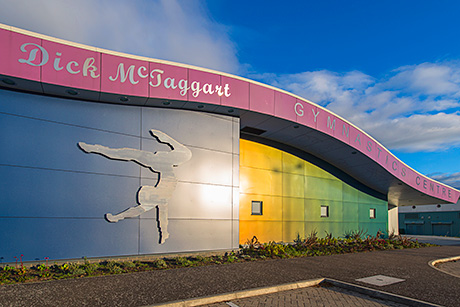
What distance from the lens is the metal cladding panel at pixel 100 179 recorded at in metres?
11.0

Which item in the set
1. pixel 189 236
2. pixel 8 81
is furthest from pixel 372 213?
pixel 8 81

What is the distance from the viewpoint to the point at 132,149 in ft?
43.1

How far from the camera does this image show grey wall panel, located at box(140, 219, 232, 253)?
42.9 feet

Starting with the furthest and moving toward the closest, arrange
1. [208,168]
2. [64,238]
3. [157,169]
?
[208,168], [157,169], [64,238]

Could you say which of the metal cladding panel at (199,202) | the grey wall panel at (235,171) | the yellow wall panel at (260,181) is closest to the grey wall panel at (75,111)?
the metal cladding panel at (199,202)

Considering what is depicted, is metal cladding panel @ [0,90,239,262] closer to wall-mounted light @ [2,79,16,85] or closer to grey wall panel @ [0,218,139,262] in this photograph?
grey wall panel @ [0,218,139,262]

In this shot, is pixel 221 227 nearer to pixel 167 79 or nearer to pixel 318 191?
pixel 167 79

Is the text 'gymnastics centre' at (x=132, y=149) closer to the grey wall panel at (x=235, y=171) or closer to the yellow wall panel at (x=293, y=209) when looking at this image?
the grey wall panel at (x=235, y=171)

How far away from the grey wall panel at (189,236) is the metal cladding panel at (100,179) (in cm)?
4

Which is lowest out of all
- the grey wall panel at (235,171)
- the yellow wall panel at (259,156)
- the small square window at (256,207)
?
the small square window at (256,207)

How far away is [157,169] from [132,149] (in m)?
1.28

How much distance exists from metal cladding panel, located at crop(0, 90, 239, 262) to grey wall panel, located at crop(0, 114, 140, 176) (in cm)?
3

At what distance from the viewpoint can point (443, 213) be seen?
4828 centimetres

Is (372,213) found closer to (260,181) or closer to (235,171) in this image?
(260,181)
